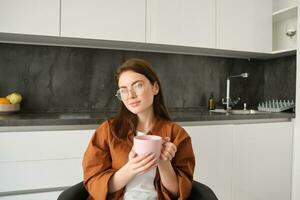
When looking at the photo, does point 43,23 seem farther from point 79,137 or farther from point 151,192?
point 151,192

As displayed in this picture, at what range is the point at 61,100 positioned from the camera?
1.93 m

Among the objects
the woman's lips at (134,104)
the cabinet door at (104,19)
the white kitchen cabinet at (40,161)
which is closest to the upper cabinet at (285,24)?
the cabinet door at (104,19)

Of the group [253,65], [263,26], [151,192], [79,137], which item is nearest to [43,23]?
[79,137]

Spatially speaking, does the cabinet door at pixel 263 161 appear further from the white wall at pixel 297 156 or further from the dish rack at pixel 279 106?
the dish rack at pixel 279 106

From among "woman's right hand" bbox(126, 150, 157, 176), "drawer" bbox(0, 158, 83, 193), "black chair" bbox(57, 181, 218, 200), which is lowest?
"drawer" bbox(0, 158, 83, 193)

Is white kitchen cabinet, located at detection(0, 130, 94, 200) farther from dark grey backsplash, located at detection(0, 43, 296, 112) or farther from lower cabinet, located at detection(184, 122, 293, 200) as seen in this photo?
lower cabinet, located at detection(184, 122, 293, 200)

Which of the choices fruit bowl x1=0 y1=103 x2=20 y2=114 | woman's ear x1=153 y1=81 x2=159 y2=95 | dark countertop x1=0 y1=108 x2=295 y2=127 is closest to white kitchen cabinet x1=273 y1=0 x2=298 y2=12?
dark countertop x1=0 y1=108 x2=295 y2=127

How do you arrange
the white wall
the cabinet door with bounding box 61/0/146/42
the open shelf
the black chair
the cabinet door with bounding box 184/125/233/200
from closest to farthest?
the black chair
the cabinet door with bounding box 61/0/146/42
the cabinet door with bounding box 184/125/233/200
the white wall
the open shelf

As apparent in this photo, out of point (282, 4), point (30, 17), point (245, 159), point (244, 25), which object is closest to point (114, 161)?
point (30, 17)

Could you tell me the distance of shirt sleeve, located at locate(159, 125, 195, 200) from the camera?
0.83 meters

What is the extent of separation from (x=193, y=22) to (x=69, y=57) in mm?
1029

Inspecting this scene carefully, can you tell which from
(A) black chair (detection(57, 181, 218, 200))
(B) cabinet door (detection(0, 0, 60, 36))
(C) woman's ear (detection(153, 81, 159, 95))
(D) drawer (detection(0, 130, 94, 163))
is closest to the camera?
(A) black chair (detection(57, 181, 218, 200))

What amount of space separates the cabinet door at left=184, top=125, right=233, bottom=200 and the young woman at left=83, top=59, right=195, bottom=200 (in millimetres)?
806

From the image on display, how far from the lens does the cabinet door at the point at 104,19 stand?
1.61 meters
